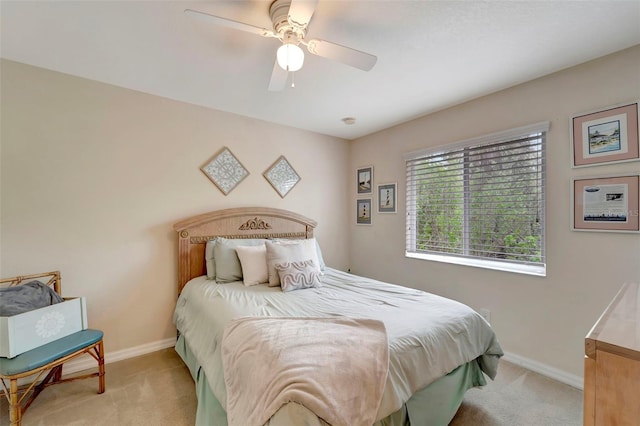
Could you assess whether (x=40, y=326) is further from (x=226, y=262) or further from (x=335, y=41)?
(x=335, y=41)

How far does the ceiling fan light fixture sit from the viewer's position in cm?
143

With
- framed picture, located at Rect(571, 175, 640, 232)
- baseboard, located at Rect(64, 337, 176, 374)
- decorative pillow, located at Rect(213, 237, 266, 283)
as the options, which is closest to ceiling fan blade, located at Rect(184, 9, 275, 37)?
decorative pillow, located at Rect(213, 237, 266, 283)

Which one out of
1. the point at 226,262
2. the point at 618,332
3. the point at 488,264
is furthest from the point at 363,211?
the point at 618,332

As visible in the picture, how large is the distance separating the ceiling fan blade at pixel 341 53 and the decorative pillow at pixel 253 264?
1.70 m

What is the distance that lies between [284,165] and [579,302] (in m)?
3.03

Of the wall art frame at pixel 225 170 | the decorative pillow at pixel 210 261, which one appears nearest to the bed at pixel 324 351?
the decorative pillow at pixel 210 261

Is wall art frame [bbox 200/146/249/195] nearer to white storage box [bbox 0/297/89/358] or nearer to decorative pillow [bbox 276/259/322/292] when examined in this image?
decorative pillow [bbox 276/259/322/292]

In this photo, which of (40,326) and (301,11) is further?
(40,326)

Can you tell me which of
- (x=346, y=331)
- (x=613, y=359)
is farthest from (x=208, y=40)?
(x=613, y=359)

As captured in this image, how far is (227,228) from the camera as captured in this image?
285cm

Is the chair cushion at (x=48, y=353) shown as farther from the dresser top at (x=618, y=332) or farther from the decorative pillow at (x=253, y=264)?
the dresser top at (x=618, y=332)

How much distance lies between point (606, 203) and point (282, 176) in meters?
2.91

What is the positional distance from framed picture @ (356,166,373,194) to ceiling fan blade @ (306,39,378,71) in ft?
7.12

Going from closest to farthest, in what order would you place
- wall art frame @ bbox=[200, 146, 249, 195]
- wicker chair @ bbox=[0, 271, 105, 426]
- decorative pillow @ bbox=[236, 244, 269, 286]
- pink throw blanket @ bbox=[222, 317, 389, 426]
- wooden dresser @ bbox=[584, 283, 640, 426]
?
wooden dresser @ bbox=[584, 283, 640, 426] → pink throw blanket @ bbox=[222, 317, 389, 426] → wicker chair @ bbox=[0, 271, 105, 426] → decorative pillow @ bbox=[236, 244, 269, 286] → wall art frame @ bbox=[200, 146, 249, 195]
